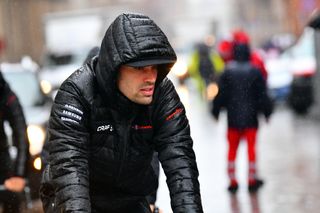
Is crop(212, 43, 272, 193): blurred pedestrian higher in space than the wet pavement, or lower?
higher

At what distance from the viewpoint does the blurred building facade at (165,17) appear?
51.6m

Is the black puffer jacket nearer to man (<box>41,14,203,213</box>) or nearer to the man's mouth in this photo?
man (<box>41,14,203,213</box>)

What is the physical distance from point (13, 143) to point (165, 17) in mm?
49375

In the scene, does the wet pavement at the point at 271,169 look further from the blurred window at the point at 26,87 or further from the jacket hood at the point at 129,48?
the jacket hood at the point at 129,48

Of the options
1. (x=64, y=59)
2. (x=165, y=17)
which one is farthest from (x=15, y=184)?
(x=165, y=17)

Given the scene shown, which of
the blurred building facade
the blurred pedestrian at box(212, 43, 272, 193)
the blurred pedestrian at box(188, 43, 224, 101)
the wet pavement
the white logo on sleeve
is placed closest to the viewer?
the white logo on sleeve

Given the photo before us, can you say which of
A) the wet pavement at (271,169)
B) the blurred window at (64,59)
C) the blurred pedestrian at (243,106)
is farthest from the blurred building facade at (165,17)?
the blurred pedestrian at (243,106)

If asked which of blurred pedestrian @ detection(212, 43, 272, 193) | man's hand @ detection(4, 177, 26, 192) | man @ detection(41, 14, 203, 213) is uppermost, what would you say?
man @ detection(41, 14, 203, 213)

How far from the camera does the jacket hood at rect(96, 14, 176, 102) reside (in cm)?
429

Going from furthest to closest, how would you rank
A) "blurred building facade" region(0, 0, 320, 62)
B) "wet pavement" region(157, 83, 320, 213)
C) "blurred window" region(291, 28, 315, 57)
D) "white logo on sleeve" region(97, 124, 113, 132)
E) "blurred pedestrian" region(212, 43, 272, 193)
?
"blurred building facade" region(0, 0, 320, 62)
"blurred window" region(291, 28, 315, 57)
"blurred pedestrian" region(212, 43, 272, 193)
"wet pavement" region(157, 83, 320, 213)
"white logo on sleeve" region(97, 124, 113, 132)

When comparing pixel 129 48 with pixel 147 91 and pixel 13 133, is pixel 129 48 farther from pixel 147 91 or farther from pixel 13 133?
pixel 13 133

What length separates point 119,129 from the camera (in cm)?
459

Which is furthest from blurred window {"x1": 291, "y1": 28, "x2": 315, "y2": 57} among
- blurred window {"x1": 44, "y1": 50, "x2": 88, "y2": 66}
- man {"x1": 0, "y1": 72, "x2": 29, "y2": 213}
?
man {"x1": 0, "y1": 72, "x2": 29, "y2": 213}

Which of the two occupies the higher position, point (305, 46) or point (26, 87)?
point (26, 87)
